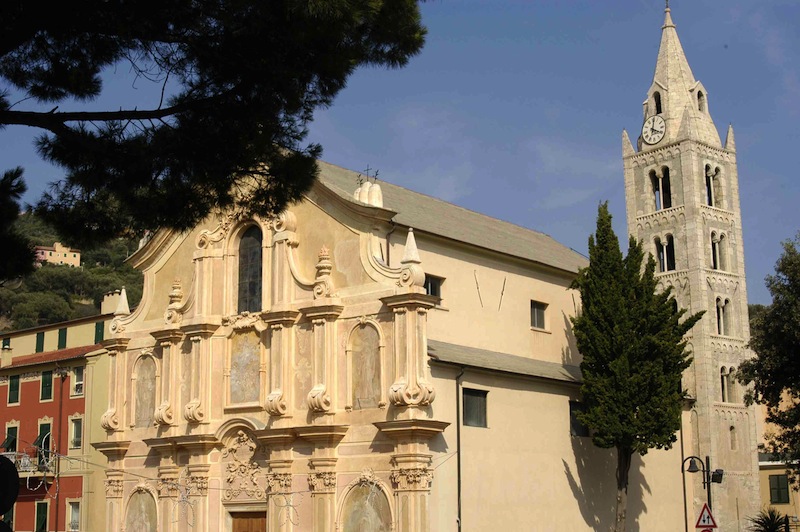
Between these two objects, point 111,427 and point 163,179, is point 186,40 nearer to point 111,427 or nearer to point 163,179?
point 163,179

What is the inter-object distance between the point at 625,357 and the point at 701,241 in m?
24.4

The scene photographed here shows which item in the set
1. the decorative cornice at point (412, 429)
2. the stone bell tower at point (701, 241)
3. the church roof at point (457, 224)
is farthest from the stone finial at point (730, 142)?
the decorative cornice at point (412, 429)

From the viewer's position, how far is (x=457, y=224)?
39.2 meters

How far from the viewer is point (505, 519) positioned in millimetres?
32406

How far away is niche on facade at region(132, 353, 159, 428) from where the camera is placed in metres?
37.1

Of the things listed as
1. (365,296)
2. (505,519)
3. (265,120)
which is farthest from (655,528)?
(265,120)

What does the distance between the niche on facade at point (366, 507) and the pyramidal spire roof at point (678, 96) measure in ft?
118

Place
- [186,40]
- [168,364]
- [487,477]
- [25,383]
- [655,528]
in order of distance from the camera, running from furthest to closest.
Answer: [25,383], [655,528], [168,364], [487,477], [186,40]

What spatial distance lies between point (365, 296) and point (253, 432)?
559cm

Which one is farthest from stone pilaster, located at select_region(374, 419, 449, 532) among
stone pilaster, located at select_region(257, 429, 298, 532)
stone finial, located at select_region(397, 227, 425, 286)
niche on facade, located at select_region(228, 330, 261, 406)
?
niche on facade, located at select_region(228, 330, 261, 406)

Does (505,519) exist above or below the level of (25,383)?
below

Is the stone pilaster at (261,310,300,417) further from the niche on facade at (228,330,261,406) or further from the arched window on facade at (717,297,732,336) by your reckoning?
the arched window on facade at (717,297,732,336)

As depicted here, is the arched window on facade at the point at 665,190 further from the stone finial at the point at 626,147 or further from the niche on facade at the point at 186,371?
the niche on facade at the point at 186,371

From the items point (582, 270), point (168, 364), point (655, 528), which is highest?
point (582, 270)
